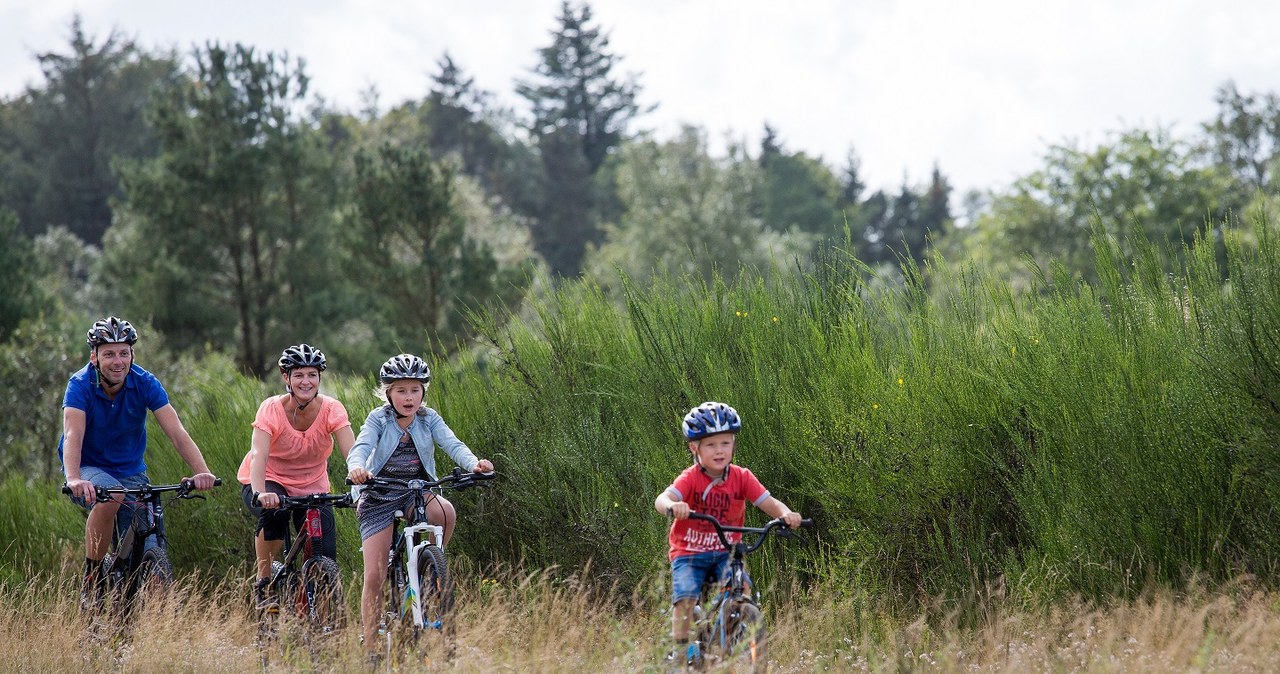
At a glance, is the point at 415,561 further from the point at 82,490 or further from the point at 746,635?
the point at 82,490

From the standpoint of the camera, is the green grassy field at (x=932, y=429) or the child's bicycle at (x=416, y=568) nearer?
the child's bicycle at (x=416, y=568)

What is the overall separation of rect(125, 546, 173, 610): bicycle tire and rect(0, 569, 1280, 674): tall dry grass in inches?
4.9

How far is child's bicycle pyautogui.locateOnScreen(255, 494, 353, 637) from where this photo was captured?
7.00 meters

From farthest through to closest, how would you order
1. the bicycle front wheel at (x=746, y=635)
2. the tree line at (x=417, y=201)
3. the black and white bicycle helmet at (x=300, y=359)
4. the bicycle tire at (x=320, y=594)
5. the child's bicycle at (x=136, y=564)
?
the tree line at (x=417, y=201) < the child's bicycle at (x=136, y=564) < the black and white bicycle helmet at (x=300, y=359) < the bicycle tire at (x=320, y=594) < the bicycle front wheel at (x=746, y=635)

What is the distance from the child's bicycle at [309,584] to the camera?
6996 mm

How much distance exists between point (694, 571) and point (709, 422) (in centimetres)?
68

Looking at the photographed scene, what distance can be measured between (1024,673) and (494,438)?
527cm

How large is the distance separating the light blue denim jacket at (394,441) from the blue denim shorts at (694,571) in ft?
4.80

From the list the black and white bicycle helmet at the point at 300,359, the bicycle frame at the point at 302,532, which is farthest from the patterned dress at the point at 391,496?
the black and white bicycle helmet at the point at 300,359

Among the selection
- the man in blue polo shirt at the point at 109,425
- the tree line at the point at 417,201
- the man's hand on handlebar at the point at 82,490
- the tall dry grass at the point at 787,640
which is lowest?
the tall dry grass at the point at 787,640

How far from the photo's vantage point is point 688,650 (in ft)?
18.4

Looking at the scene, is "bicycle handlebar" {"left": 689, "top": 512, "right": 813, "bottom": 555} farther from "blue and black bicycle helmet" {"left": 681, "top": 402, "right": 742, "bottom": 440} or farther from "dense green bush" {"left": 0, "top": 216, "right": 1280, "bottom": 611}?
"dense green bush" {"left": 0, "top": 216, "right": 1280, "bottom": 611}

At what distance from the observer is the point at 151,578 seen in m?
7.50

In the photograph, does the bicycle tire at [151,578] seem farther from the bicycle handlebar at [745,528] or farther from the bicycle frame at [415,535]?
the bicycle handlebar at [745,528]
